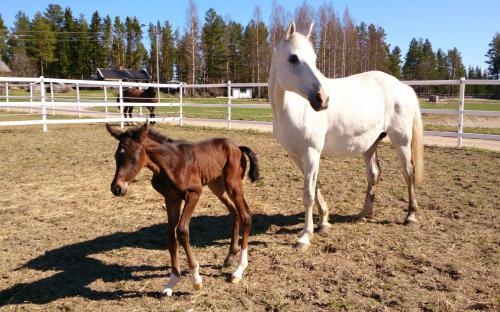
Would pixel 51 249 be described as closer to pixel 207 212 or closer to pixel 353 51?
pixel 207 212

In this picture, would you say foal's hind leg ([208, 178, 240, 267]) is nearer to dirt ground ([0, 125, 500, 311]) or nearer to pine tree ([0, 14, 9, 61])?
dirt ground ([0, 125, 500, 311])

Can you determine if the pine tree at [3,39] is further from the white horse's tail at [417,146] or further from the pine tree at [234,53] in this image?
A: the white horse's tail at [417,146]

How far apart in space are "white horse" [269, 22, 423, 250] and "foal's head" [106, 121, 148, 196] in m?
1.56

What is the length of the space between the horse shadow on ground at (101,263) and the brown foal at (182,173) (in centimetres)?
58

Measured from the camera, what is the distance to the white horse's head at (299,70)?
11.2ft

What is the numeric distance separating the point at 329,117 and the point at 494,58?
257 ft

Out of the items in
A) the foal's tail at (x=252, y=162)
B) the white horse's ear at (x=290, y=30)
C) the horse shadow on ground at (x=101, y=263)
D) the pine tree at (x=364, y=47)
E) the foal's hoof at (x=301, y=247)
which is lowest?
the horse shadow on ground at (x=101, y=263)

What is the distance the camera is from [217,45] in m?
55.5

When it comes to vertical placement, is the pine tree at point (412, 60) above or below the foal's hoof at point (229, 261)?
above

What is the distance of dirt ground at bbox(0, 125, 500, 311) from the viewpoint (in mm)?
2955

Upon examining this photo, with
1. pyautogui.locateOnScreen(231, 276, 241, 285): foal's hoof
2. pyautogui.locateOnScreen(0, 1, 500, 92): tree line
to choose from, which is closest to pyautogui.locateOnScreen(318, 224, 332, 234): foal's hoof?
pyautogui.locateOnScreen(231, 276, 241, 285): foal's hoof

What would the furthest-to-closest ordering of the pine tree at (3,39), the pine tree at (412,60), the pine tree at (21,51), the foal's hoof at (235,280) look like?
the pine tree at (412,60) < the pine tree at (3,39) < the pine tree at (21,51) < the foal's hoof at (235,280)

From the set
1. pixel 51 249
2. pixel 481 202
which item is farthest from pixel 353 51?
pixel 51 249

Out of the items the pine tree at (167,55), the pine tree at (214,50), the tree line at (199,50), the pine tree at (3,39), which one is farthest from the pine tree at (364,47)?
the pine tree at (3,39)
